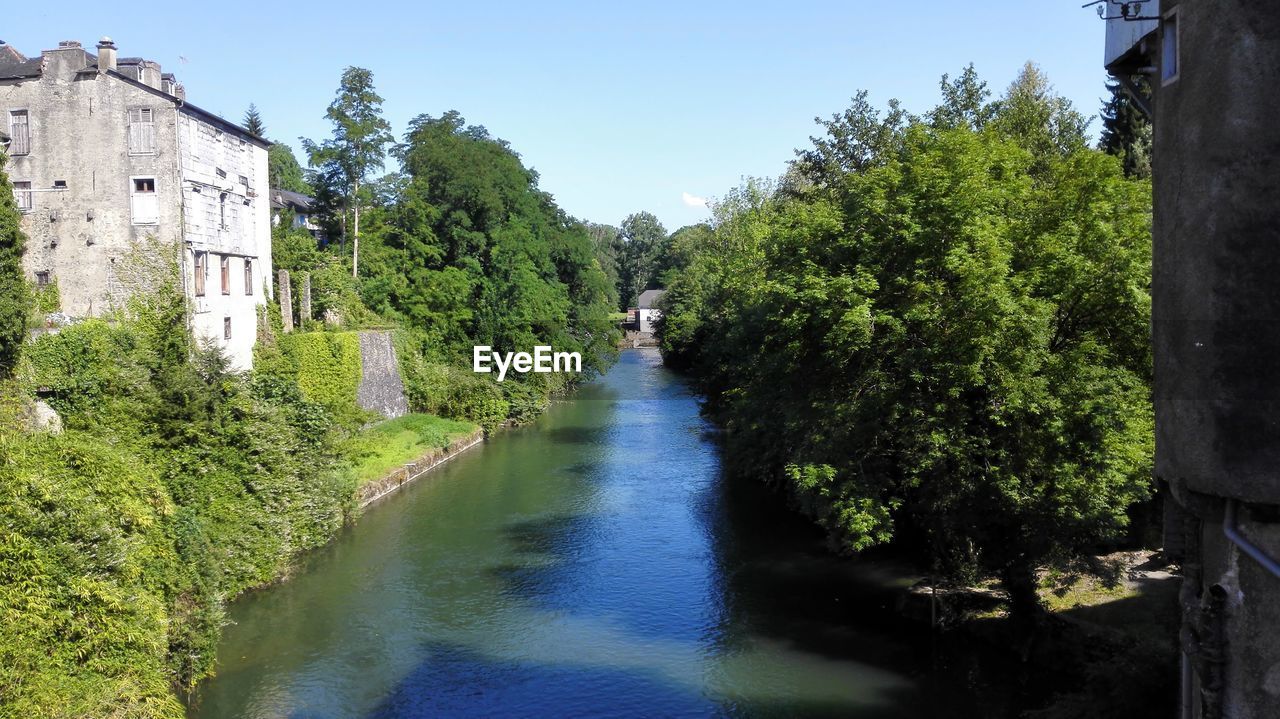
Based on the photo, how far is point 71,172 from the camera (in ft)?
87.2

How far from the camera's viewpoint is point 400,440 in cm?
3778

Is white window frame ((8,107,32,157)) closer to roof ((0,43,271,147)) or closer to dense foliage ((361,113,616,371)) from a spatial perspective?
roof ((0,43,271,147))

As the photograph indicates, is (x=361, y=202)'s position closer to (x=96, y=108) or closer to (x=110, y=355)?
(x=96, y=108)

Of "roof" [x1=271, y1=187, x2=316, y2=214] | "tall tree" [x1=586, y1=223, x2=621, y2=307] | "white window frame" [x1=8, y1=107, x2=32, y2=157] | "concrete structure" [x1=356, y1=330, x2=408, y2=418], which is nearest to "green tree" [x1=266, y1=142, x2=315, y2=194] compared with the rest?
"roof" [x1=271, y1=187, x2=316, y2=214]

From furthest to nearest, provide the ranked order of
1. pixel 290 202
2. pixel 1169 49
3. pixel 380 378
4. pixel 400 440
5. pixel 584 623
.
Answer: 1. pixel 290 202
2. pixel 380 378
3. pixel 400 440
4. pixel 584 623
5. pixel 1169 49

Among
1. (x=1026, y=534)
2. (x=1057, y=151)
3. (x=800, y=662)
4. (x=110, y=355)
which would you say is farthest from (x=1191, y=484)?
(x=1057, y=151)

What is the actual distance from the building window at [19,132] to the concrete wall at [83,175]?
140mm

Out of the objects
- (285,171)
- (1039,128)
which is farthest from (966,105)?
(285,171)

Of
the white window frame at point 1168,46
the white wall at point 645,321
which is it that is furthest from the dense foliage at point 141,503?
the white wall at point 645,321

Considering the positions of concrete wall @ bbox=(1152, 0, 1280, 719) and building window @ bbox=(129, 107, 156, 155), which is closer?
concrete wall @ bbox=(1152, 0, 1280, 719)

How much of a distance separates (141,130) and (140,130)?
3cm

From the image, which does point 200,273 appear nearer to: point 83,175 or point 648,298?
point 83,175

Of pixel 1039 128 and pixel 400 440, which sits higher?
pixel 1039 128

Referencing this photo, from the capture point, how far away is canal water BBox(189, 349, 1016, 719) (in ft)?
58.1
